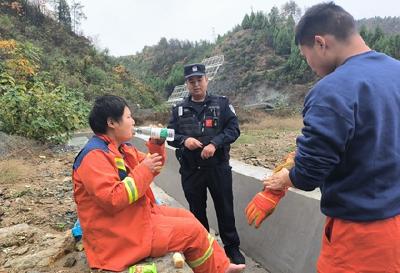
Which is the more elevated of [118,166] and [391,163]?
[391,163]

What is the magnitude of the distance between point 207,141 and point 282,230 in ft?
3.61

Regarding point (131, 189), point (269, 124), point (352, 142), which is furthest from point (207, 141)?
point (269, 124)

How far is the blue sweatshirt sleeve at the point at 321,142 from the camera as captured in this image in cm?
181

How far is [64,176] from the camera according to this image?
7219 mm

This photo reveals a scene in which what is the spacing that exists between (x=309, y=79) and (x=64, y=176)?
128 ft

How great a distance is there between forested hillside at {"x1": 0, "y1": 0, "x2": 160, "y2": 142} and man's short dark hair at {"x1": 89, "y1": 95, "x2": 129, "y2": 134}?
7706mm

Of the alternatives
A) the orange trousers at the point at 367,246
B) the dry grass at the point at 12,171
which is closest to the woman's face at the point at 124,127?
the orange trousers at the point at 367,246

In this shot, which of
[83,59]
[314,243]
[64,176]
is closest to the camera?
[314,243]

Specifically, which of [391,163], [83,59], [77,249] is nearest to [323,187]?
[391,163]

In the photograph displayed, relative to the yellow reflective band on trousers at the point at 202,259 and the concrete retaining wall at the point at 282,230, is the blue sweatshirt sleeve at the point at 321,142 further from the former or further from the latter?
the concrete retaining wall at the point at 282,230

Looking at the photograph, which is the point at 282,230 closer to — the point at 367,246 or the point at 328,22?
the point at 367,246

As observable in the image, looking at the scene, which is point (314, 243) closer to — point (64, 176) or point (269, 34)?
point (64, 176)

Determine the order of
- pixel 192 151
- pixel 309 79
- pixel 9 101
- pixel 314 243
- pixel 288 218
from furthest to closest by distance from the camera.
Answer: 1. pixel 309 79
2. pixel 9 101
3. pixel 192 151
4. pixel 288 218
5. pixel 314 243

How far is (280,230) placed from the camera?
156 inches
